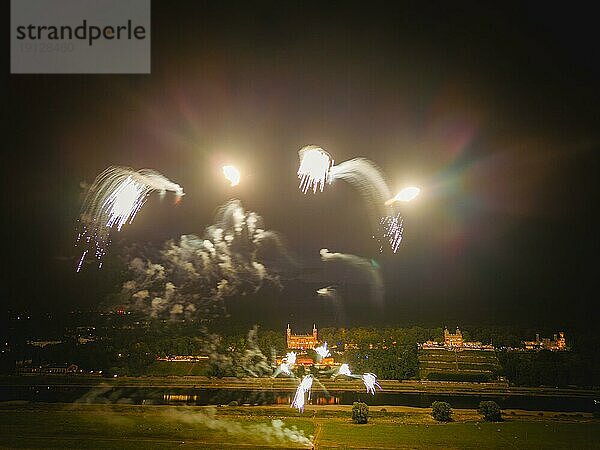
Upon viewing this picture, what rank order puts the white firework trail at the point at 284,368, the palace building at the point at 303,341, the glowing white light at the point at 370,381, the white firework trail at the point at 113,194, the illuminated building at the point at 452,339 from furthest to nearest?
1. the illuminated building at the point at 452,339
2. the palace building at the point at 303,341
3. the white firework trail at the point at 284,368
4. the glowing white light at the point at 370,381
5. the white firework trail at the point at 113,194

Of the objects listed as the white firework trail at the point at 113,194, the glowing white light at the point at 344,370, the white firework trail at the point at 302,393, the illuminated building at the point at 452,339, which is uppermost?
the white firework trail at the point at 113,194

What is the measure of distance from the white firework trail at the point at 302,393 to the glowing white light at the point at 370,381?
46.4 inches

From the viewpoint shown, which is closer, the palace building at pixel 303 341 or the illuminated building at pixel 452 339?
the palace building at pixel 303 341

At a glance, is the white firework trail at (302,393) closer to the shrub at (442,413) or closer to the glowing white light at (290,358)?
the glowing white light at (290,358)

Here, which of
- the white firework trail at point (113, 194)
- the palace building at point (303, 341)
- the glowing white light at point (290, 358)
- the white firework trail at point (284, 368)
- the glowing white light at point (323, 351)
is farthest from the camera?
the glowing white light at point (323, 351)

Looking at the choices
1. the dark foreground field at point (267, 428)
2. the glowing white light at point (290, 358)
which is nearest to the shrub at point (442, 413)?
the dark foreground field at point (267, 428)

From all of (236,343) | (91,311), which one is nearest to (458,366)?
(236,343)

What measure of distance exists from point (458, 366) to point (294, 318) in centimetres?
416

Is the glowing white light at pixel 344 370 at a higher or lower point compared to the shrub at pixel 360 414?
higher

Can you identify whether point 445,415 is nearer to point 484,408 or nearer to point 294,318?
point 484,408

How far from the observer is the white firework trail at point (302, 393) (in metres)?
9.67

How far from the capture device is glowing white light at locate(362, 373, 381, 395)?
1128cm

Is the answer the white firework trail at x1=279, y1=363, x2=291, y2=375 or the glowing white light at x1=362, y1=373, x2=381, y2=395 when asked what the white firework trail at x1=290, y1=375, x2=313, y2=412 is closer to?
the white firework trail at x1=279, y1=363, x2=291, y2=375

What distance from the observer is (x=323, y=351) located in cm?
1247
